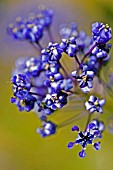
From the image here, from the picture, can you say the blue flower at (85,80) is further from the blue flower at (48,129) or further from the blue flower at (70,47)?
the blue flower at (48,129)

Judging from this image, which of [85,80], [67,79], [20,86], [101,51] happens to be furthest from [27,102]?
[101,51]

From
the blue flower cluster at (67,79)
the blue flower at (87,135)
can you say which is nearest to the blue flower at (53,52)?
the blue flower cluster at (67,79)

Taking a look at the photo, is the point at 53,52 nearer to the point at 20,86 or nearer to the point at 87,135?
the point at 20,86

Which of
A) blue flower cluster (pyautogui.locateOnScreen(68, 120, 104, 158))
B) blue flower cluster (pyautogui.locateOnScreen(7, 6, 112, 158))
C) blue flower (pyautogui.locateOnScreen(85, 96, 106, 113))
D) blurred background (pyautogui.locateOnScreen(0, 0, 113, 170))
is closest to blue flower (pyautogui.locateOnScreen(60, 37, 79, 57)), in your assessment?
blue flower cluster (pyautogui.locateOnScreen(7, 6, 112, 158))

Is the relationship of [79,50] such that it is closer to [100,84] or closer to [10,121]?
[100,84]

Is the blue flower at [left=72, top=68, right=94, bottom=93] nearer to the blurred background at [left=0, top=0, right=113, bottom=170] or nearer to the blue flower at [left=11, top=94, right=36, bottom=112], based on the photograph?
the blue flower at [left=11, top=94, right=36, bottom=112]

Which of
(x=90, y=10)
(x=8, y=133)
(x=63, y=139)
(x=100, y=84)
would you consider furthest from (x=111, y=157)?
(x=90, y=10)
